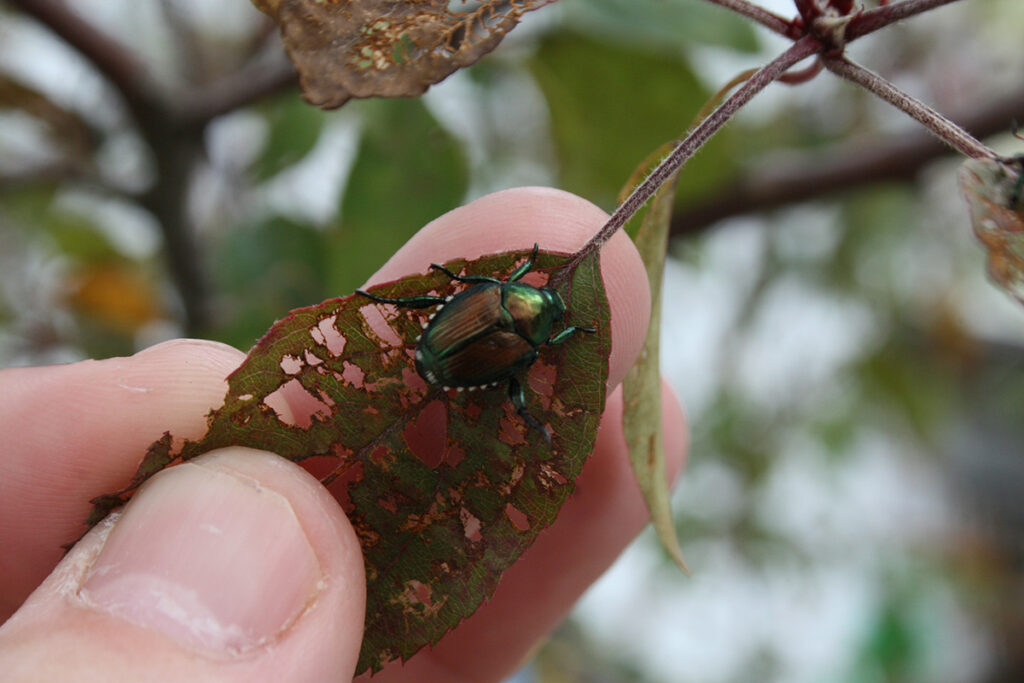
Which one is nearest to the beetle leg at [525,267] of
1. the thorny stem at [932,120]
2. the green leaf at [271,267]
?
the thorny stem at [932,120]

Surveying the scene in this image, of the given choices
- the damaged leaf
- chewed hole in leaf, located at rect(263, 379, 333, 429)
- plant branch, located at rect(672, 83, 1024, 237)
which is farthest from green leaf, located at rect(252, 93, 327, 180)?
the damaged leaf

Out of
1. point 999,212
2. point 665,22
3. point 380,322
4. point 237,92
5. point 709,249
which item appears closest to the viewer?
point 999,212

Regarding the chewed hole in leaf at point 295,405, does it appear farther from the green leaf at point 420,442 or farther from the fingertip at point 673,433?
the fingertip at point 673,433

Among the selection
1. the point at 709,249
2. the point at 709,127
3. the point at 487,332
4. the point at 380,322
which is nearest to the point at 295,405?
the point at 380,322

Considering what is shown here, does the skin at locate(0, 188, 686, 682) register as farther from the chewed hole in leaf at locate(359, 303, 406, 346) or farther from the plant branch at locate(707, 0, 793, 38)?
the plant branch at locate(707, 0, 793, 38)

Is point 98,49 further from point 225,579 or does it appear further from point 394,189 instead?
point 225,579

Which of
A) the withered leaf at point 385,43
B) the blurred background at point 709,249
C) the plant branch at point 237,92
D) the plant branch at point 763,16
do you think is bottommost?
the blurred background at point 709,249
